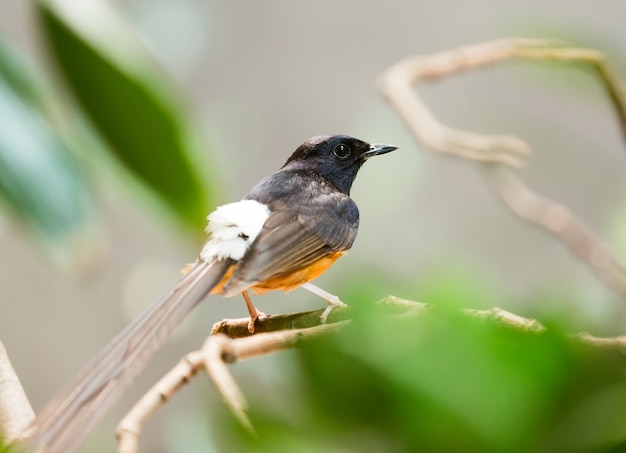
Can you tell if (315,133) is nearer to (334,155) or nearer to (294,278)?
(334,155)

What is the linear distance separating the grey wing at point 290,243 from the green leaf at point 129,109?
282mm

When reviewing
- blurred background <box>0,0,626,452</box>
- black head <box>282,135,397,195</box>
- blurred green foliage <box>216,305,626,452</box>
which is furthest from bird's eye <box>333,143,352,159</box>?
blurred background <box>0,0,626,452</box>

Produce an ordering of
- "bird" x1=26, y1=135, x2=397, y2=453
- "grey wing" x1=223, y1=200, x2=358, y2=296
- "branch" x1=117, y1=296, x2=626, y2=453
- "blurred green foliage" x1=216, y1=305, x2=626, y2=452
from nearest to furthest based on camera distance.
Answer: "blurred green foliage" x1=216, y1=305, x2=626, y2=452, "branch" x1=117, y1=296, x2=626, y2=453, "bird" x1=26, y1=135, x2=397, y2=453, "grey wing" x1=223, y1=200, x2=358, y2=296

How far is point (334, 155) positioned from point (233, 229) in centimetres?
30

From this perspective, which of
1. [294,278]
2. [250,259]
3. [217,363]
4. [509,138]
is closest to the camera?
[217,363]

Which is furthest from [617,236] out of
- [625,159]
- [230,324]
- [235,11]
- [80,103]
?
[235,11]

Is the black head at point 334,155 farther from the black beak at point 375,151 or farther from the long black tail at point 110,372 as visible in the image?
the long black tail at point 110,372

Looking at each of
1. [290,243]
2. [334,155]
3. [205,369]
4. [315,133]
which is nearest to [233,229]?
[290,243]

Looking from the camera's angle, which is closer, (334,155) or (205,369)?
(205,369)

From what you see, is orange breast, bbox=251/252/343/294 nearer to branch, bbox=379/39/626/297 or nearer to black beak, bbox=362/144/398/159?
black beak, bbox=362/144/398/159

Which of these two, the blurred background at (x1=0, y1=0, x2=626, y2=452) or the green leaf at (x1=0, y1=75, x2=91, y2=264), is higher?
the green leaf at (x1=0, y1=75, x2=91, y2=264)

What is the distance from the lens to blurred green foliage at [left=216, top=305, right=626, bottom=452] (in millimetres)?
359

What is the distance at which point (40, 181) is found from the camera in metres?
0.76

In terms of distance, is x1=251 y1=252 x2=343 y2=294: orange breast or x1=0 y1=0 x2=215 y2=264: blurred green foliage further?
x1=251 y1=252 x2=343 y2=294: orange breast
